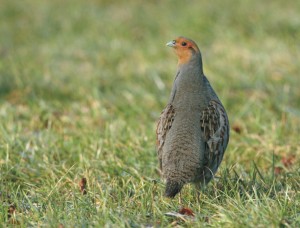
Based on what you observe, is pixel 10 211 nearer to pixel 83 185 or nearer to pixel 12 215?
pixel 12 215

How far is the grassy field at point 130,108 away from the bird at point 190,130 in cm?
16

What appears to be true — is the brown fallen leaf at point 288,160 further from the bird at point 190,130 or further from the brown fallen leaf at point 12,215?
the brown fallen leaf at point 12,215

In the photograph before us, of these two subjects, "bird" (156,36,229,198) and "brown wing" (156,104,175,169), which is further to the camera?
"brown wing" (156,104,175,169)

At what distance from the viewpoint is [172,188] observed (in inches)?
167

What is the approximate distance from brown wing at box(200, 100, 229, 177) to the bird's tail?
0.29m

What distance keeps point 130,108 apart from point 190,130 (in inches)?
118

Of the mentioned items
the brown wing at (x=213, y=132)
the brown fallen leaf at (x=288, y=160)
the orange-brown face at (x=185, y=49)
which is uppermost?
the orange-brown face at (x=185, y=49)

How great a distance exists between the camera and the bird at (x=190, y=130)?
438 centimetres

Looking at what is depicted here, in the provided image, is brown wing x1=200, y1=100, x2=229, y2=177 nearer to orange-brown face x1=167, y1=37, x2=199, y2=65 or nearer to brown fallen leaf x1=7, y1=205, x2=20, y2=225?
orange-brown face x1=167, y1=37, x2=199, y2=65

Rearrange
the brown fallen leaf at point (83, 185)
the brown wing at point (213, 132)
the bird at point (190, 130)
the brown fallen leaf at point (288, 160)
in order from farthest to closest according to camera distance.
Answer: the brown fallen leaf at point (288, 160) < the brown fallen leaf at point (83, 185) < the brown wing at point (213, 132) < the bird at point (190, 130)

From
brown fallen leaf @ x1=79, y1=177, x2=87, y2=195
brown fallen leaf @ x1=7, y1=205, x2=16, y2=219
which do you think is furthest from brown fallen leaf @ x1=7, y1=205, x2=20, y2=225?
brown fallen leaf @ x1=79, y1=177, x2=87, y2=195

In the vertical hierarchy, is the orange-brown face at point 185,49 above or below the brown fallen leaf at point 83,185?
above

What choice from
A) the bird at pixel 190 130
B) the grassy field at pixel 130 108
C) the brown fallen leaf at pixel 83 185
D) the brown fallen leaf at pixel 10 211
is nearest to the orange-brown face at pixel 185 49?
→ the bird at pixel 190 130

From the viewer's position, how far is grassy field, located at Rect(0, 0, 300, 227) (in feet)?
13.6
